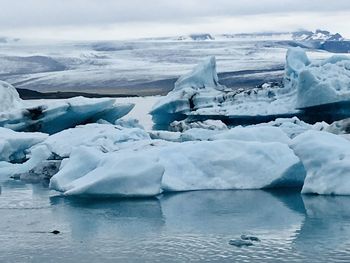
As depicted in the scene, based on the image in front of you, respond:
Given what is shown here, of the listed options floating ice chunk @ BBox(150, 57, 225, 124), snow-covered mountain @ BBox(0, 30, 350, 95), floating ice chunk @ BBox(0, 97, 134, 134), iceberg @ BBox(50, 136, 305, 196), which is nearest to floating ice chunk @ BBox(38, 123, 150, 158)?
iceberg @ BBox(50, 136, 305, 196)

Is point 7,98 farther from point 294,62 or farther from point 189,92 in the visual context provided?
point 294,62

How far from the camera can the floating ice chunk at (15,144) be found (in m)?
12.7

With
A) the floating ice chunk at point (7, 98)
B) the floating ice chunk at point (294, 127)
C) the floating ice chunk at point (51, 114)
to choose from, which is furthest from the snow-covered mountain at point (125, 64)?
the floating ice chunk at point (294, 127)

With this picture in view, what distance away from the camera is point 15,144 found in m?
12.9

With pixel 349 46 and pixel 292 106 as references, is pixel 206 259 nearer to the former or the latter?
pixel 292 106

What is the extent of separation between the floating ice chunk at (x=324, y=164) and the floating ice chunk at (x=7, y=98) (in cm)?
901

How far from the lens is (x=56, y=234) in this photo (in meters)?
6.96

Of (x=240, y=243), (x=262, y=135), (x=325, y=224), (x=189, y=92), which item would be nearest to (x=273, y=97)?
(x=189, y=92)

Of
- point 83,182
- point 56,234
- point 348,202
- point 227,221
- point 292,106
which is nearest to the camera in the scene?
point 56,234

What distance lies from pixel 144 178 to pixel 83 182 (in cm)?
74

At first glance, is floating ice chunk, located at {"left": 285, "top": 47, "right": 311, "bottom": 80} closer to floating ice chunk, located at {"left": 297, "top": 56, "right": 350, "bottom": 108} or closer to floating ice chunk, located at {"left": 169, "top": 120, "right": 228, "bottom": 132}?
floating ice chunk, located at {"left": 297, "top": 56, "right": 350, "bottom": 108}

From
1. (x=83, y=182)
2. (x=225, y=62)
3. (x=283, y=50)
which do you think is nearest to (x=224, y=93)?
(x=83, y=182)

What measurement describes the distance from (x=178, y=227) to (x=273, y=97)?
1179cm

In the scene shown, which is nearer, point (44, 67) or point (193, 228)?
point (193, 228)
